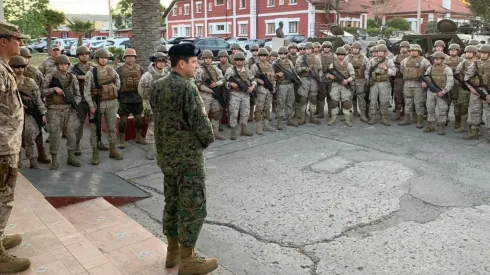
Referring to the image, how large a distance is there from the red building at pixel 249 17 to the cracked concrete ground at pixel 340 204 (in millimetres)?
29587

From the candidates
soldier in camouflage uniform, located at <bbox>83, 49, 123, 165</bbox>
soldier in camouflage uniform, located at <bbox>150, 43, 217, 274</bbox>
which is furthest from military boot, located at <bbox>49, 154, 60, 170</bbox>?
soldier in camouflage uniform, located at <bbox>150, 43, 217, 274</bbox>

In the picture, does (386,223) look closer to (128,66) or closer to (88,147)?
(128,66)

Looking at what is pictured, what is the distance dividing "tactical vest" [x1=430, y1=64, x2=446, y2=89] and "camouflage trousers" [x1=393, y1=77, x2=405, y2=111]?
1.15 metres

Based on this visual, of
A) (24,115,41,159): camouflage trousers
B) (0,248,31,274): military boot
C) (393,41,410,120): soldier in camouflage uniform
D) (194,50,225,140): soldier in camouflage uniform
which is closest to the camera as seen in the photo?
(0,248,31,274): military boot

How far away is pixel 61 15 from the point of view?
111 ft

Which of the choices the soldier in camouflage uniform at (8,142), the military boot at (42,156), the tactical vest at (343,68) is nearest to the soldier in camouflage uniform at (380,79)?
the tactical vest at (343,68)

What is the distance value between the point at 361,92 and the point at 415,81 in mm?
1160

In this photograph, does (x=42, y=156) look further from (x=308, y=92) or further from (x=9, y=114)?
(x=308, y=92)

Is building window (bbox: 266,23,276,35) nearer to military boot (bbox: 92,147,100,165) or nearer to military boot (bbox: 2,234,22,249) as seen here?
military boot (bbox: 92,147,100,165)

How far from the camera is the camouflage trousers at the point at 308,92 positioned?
9.88 metres

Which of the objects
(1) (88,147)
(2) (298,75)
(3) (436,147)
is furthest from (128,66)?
(3) (436,147)

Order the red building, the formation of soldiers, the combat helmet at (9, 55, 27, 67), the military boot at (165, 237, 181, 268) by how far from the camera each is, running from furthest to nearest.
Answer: the red building → the formation of soldiers → the combat helmet at (9, 55, 27, 67) → the military boot at (165, 237, 181, 268)

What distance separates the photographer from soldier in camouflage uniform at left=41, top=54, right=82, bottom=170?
695 cm

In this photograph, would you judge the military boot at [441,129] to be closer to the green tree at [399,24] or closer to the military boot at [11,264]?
the military boot at [11,264]
